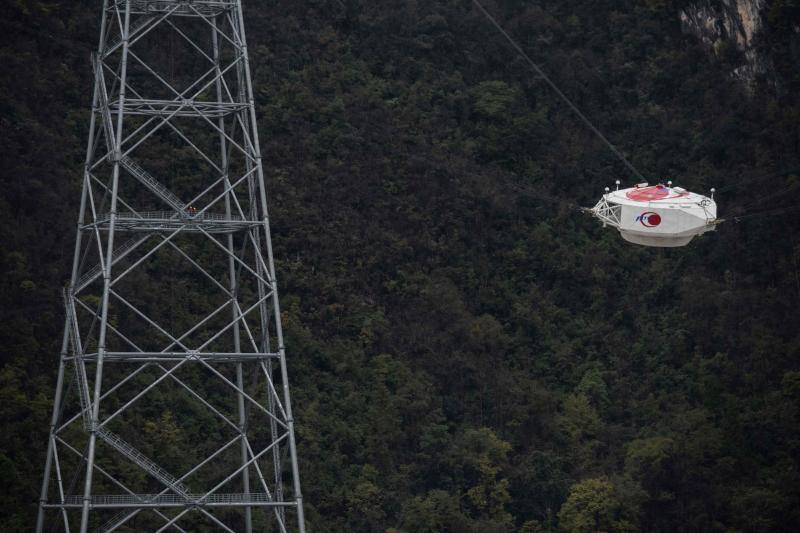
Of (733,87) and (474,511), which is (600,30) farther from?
(474,511)

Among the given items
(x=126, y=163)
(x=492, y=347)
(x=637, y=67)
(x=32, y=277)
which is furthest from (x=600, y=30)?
(x=126, y=163)

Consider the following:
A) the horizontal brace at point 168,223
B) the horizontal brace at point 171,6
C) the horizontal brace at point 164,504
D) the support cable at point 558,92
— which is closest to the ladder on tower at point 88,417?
the horizontal brace at point 164,504

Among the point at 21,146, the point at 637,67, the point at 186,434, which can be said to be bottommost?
the point at 186,434

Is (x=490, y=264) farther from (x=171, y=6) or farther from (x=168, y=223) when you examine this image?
(x=168, y=223)

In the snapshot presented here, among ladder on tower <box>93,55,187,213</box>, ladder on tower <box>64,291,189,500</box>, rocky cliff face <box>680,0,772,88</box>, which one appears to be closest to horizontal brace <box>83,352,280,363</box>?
ladder on tower <box>64,291,189,500</box>

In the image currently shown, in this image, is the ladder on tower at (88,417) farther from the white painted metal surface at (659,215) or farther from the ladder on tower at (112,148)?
the white painted metal surface at (659,215)
